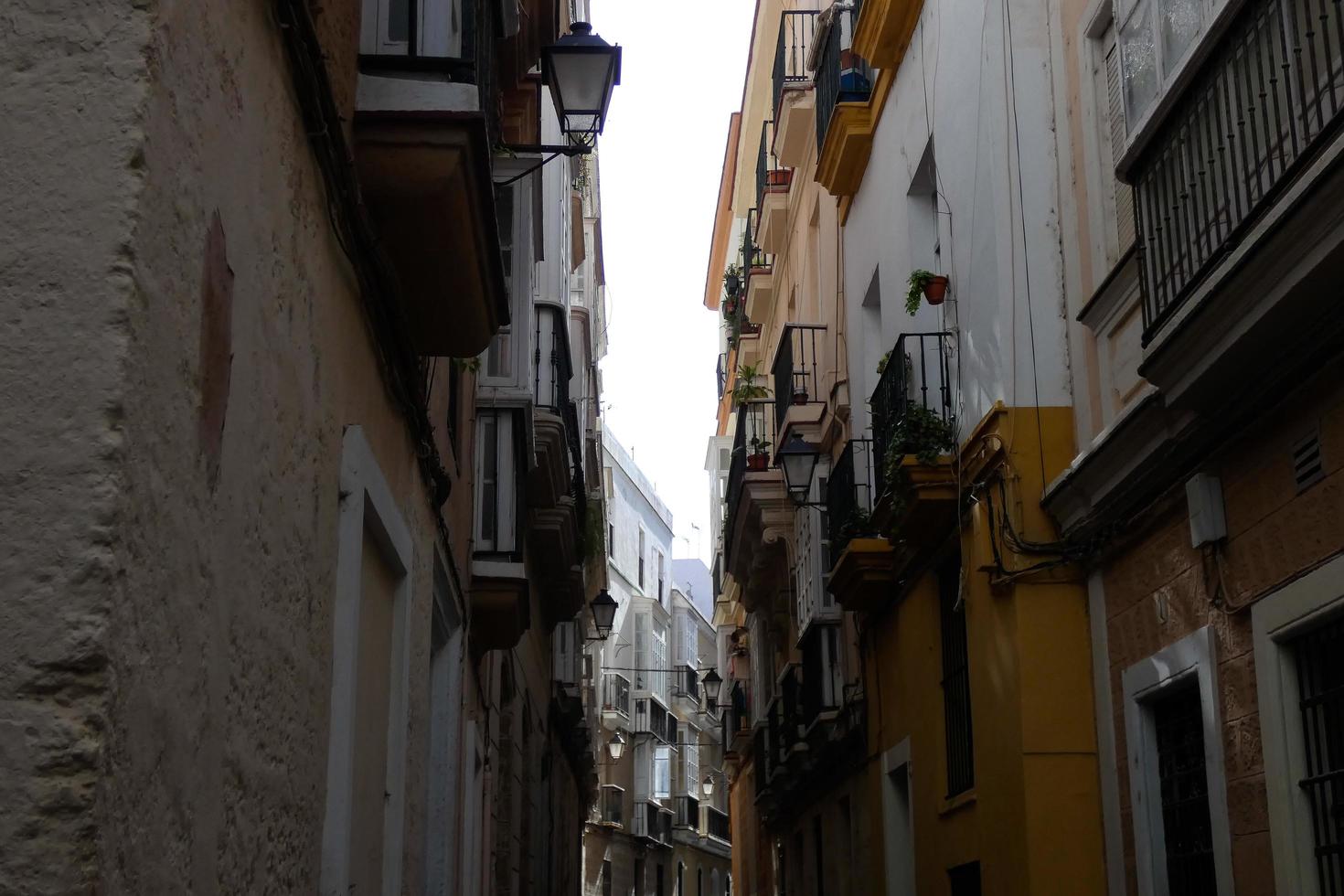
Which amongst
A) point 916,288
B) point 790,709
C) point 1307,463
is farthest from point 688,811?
point 1307,463

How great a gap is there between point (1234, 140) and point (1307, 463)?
140 cm

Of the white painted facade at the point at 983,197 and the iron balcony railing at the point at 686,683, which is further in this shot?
the iron balcony railing at the point at 686,683

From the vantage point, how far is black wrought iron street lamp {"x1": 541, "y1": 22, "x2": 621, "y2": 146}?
8.16 m

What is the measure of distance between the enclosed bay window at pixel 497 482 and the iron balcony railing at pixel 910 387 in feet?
8.69

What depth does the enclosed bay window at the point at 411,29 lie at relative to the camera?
5652 millimetres

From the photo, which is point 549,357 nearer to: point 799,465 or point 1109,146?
point 799,465

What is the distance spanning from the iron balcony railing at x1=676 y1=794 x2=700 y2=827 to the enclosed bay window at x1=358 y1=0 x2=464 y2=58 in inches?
1707

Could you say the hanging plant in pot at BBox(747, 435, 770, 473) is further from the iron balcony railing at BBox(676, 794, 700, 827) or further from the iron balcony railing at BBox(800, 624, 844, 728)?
the iron balcony railing at BBox(676, 794, 700, 827)

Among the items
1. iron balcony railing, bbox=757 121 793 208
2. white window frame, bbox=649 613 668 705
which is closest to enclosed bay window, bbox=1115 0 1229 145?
iron balcony railing, bbox=757 121 793 208

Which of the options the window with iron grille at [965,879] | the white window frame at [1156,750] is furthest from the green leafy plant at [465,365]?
the window with iron grille at [965,879]

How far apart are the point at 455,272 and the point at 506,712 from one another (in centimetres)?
884

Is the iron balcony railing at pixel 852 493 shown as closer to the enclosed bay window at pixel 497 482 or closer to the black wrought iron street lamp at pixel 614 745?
the enclosed bay window at pixel 497 482

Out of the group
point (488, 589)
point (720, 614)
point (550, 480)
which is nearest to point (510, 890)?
point (550, 480)

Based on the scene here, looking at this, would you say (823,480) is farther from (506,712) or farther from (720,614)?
(720,614)
